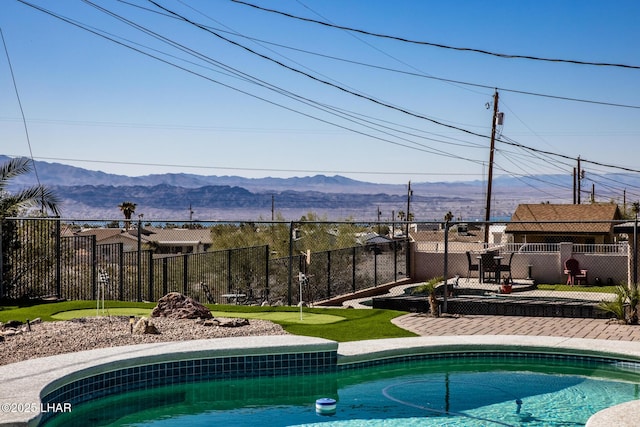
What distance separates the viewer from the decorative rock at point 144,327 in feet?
36.8

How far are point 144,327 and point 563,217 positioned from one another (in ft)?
99.1

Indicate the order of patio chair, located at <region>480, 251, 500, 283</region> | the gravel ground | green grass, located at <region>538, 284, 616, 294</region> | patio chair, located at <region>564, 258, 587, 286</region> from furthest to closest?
1. patio chair, located at <region>564, 258, 587, 286</region>
2. patio chair, located at <region>480, 251, 500, 283</region>
3. green grass, located at <region>538, 284, 616, 294</region>
4. the gravel ground

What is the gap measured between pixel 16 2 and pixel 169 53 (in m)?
11.3

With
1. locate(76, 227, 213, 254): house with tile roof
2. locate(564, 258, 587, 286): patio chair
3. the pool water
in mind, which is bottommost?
locate(76, 227, 213, 254): house with tile roof

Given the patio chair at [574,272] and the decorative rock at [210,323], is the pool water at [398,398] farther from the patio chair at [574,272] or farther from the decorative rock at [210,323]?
the patio chair at [574,272]

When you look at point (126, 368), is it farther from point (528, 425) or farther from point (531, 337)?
point (531, 337)

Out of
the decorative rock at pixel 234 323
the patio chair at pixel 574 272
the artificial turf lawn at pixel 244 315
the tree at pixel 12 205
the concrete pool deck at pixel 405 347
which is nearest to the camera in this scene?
the concrete pool deck at pixel 405 347

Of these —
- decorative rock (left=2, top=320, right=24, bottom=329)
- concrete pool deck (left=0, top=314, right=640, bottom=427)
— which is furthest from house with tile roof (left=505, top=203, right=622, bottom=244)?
decorative rock (left=2, top=320, right=24, bottom=329)

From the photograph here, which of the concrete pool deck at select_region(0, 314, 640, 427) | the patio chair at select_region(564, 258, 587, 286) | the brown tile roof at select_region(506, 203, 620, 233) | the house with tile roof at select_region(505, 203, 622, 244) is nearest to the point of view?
the concrete pool deck at select_region(0, 314, 640, 427)

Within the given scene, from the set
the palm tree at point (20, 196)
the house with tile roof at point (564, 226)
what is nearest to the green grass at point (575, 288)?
the house with tile roof at point (564, 226)

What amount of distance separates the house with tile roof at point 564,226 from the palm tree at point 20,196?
68.7ft

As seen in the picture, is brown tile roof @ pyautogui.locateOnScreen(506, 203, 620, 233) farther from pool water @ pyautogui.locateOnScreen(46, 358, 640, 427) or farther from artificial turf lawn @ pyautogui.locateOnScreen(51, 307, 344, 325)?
pool water @ pyautogui.locateOnScreen(46, 358, 640, 427)

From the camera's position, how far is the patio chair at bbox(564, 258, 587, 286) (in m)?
26.1

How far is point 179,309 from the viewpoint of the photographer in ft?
43.1
